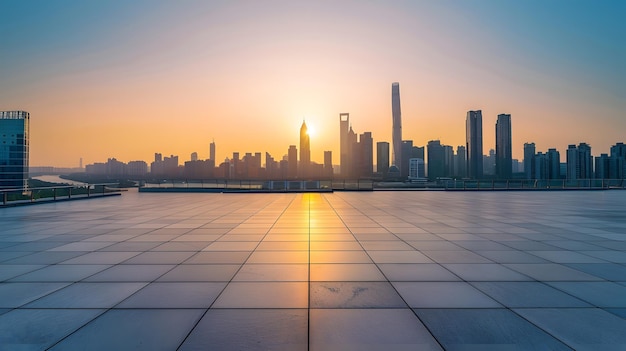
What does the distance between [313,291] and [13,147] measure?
151 metres

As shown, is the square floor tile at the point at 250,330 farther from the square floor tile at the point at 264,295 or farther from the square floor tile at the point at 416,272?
the square floor tile at the point at 416,272

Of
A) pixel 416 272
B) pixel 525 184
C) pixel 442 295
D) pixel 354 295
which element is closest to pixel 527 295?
pixel 442 295

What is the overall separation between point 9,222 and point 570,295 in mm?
17642

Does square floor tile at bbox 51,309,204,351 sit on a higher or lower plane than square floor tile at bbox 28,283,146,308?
lower

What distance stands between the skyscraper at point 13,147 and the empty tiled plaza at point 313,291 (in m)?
140

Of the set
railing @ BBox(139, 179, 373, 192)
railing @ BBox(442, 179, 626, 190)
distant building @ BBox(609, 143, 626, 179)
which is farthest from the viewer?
distant building @ BBox(609, 143, 626, 179)

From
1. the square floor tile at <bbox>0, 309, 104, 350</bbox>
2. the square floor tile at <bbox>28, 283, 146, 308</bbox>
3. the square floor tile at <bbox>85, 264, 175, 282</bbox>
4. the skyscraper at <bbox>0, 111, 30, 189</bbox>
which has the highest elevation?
the skyscraper at <bbox>0, 111, 30, 189</bbox>

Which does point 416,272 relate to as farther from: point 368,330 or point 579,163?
point 579,163

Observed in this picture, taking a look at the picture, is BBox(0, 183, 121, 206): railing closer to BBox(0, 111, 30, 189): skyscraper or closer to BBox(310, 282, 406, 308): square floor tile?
BBox(310, 282, 406, 308): square floor tile

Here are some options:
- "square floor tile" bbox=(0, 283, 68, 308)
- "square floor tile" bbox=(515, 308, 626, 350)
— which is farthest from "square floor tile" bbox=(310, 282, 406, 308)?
"square floor tile" bbox=(0, 283, 68, 308)

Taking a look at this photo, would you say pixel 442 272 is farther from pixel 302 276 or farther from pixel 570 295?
pixel 302 276

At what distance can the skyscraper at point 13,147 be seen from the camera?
109m

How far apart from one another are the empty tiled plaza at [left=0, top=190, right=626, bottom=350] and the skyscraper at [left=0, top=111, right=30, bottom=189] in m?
140

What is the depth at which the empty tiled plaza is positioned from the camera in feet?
11.7
